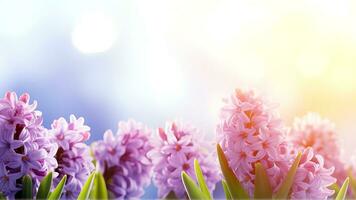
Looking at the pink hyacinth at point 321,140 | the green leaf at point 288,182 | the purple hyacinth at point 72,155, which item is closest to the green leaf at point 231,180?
the green leaf at point 288,182

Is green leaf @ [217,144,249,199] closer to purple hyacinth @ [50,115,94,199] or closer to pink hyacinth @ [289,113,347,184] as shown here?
purple hyacinth @ [50,115,94,199]

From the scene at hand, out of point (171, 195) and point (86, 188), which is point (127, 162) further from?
point (86, 188)

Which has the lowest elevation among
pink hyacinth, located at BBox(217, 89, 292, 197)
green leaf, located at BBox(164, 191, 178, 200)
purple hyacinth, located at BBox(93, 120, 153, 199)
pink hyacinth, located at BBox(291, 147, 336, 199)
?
green leaf, located at BBox(164, 191, 178, 200)

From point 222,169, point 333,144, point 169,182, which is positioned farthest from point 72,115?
point 333,144

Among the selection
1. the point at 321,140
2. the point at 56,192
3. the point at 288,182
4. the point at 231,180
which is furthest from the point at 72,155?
the point at 321,140

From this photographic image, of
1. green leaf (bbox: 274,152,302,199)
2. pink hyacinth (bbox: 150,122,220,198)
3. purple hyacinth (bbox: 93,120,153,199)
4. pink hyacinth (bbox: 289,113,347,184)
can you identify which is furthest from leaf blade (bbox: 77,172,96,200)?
pink hyacinth (bbox: 289,113,347,184)

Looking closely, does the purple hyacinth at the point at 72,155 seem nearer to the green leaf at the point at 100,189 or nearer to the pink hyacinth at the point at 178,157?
the green leaf at the point at 100,189
